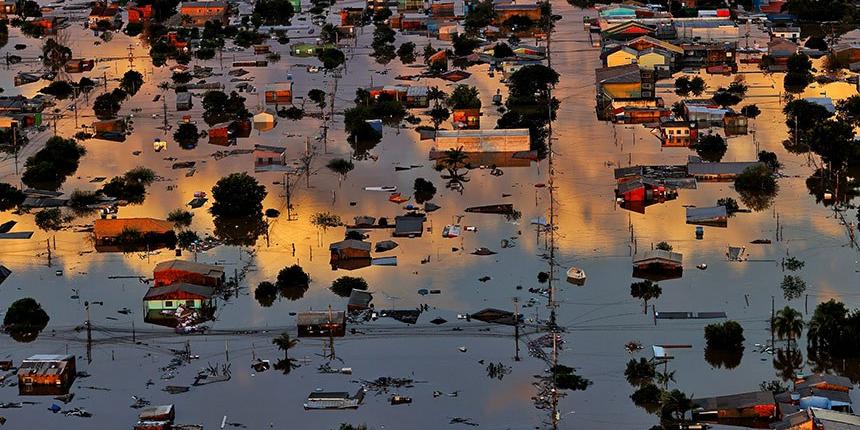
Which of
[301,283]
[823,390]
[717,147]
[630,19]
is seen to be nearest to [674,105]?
[717,147]

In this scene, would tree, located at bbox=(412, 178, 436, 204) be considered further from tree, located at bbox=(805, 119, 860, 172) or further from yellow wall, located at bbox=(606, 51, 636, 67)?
yellow wall, located at bbox=(606, 51, 636, 67)

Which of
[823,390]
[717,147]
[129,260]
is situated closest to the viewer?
[823,390]

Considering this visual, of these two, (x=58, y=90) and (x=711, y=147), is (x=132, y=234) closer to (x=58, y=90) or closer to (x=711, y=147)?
(x=711, y=147)

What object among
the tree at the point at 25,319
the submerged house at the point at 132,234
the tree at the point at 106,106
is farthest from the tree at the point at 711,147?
the tree at the point at 25,319

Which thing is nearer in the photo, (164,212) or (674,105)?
(164,212)

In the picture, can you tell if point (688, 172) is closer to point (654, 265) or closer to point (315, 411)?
point (654, 265)

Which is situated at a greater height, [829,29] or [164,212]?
[829,29]

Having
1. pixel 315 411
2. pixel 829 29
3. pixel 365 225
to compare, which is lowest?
pixel 315 411

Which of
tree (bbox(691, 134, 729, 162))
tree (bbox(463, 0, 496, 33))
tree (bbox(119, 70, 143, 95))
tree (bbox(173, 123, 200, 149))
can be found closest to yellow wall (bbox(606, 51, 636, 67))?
tree (bbox(463, 0, 496, 33))
